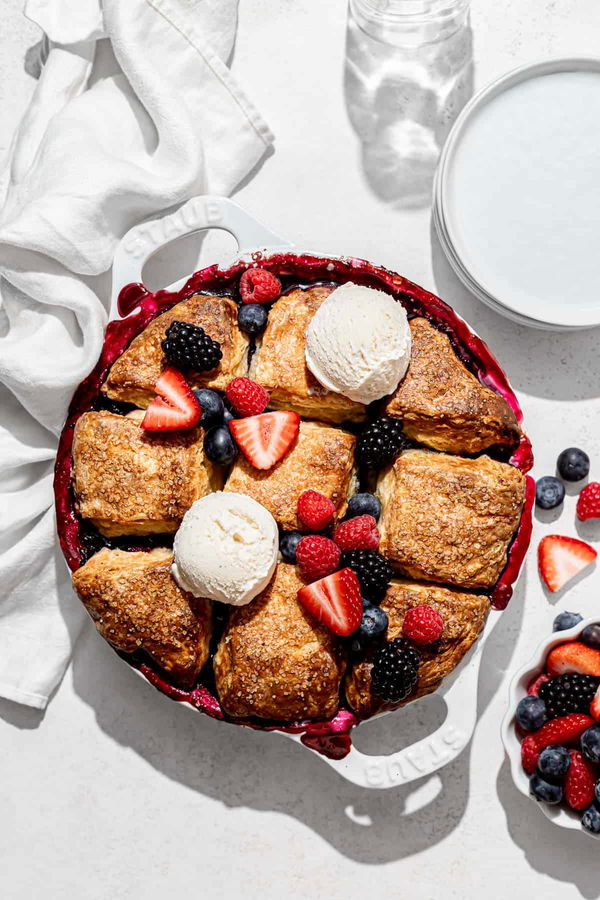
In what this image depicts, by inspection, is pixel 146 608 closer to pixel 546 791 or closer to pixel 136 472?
pixel 136 472

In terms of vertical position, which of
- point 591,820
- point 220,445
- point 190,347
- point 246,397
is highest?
point 190,347

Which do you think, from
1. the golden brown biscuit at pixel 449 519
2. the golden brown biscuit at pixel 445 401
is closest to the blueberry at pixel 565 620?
the golden brown biscuit at pixel 449 519

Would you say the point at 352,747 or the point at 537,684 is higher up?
the point at 537,684

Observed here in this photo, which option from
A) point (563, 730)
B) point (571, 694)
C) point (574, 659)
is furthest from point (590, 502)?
point (563, 730)

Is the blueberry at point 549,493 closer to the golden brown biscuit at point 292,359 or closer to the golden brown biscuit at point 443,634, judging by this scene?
the golden brown biscuit at point 443,634

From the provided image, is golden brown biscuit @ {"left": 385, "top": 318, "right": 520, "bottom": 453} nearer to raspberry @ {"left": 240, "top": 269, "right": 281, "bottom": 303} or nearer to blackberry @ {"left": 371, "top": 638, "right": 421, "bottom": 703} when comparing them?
raspberry @ {"left": 240, "top": 269, "right": 281, "bottom": 303}

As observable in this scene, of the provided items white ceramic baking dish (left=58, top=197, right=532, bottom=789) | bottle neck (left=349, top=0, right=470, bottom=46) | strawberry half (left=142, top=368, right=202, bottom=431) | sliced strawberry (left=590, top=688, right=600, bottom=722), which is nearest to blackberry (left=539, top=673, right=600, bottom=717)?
sliced strawberry (left=590, top=688, right=600, bottom=722)
